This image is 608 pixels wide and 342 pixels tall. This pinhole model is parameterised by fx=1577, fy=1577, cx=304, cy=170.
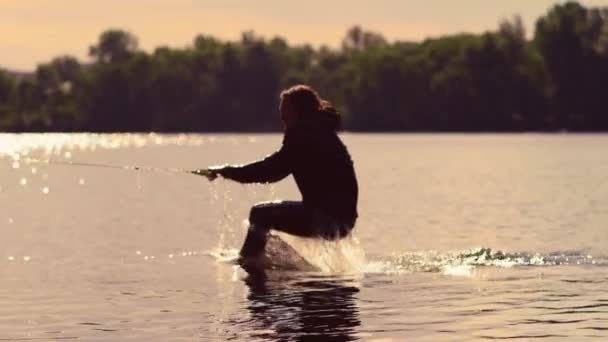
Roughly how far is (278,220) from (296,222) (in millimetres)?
236

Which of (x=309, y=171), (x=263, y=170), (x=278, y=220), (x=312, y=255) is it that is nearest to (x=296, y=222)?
(x=278, y=220)

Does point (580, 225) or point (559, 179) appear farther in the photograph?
point (559, 179)

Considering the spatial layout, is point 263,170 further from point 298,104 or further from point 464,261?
point 464,261

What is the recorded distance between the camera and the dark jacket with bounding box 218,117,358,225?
65.7ft

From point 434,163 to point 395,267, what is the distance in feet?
223

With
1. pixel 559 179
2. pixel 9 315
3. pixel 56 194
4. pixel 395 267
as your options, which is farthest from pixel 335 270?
pixel 559 179

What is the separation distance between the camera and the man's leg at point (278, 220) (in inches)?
790

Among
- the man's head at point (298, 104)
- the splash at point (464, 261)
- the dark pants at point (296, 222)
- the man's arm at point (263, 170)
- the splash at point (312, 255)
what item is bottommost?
the splash at point (464, 261)

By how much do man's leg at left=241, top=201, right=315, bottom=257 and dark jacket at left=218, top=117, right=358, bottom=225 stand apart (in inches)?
6.9

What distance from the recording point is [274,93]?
650 ft

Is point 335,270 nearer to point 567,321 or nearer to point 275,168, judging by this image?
point 275,168

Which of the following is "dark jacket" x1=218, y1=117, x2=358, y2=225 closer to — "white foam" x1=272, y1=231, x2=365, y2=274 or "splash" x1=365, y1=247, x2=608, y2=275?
"white foam" x1=272, y1=231, x2=365, y2=274

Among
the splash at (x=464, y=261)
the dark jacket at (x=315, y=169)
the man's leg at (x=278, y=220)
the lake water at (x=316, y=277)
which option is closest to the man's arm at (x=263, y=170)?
the dark jacket at (x=315, y=169)

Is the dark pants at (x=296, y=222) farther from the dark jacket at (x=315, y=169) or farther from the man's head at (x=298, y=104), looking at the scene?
the man's head at (x=298, y=104)
